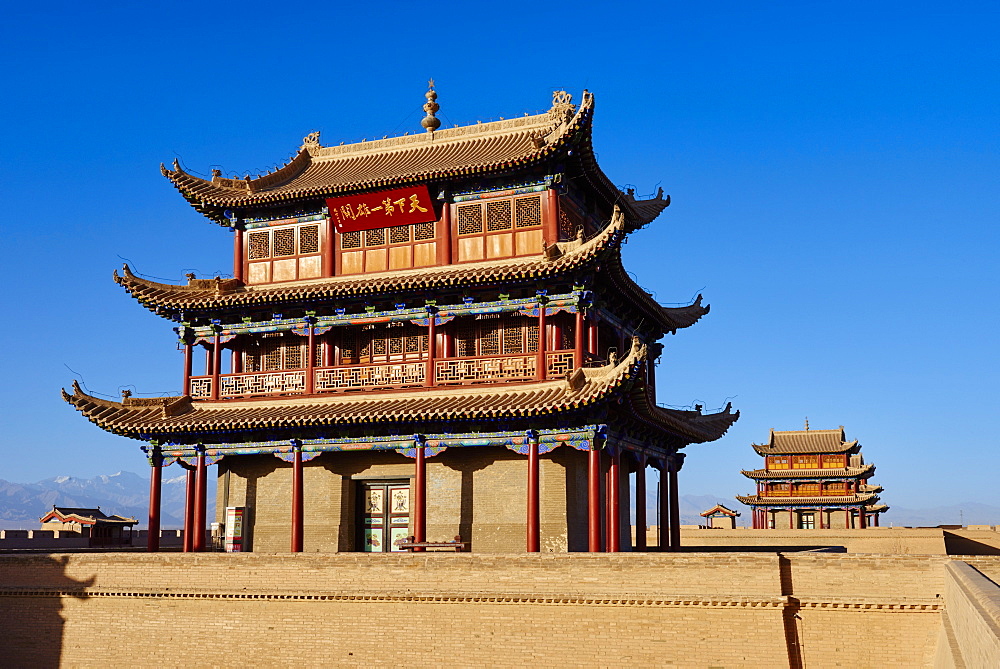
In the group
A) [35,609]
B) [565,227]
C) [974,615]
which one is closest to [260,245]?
[565,227]

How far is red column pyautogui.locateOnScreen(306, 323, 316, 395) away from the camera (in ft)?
90.6

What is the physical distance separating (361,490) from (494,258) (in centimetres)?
740

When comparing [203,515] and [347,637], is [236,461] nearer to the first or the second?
[203,515]

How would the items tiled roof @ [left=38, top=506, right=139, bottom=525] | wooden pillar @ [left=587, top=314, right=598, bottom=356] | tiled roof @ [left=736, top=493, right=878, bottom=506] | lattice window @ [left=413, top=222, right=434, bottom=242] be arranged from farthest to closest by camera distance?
tiled roof @ [left=736, top=493, right=878, bottom=506], tiled roof @ [left=38, top=506, right=139, bottom=525], lattice window @ [left=413, top=222, right=434, bottom=242], wooden pillar @ [left=587, top=314, right=598, bottom=356]

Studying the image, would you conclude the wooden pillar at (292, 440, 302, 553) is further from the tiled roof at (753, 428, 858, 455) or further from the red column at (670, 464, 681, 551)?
the tiled roof at (753, 428, 858, 455)

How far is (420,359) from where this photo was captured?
90.9 ft

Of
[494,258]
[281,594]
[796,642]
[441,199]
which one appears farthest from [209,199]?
[796,642]

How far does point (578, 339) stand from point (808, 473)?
45560 millimetres

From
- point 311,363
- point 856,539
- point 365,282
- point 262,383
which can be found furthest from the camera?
point 856,539

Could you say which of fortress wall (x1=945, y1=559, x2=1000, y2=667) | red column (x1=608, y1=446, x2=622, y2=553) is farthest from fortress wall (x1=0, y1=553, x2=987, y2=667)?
red column (x1=608, y1=446, x2=622, y2=553)

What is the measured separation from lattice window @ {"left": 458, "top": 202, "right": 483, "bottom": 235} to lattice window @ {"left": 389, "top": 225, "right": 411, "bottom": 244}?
162cm

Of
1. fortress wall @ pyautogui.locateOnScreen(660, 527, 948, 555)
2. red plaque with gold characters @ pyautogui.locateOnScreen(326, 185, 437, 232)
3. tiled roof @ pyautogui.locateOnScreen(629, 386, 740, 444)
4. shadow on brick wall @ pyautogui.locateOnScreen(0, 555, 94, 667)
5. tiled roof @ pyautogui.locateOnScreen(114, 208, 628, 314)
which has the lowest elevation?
shadow on brick wall @ pyautogui.locateOnScreen(0, 555, 94, 667)

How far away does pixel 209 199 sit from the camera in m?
29.8

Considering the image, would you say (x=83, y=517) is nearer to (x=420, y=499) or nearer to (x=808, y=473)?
(x=420, y=499)
